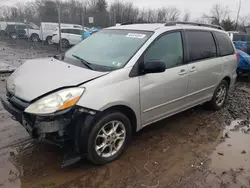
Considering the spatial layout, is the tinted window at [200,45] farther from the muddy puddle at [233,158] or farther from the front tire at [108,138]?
the front tire at [108,138]

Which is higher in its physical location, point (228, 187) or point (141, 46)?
point (141, 46)

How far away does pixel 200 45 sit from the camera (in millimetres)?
4352

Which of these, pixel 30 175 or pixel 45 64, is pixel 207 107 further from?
pixel 30 175

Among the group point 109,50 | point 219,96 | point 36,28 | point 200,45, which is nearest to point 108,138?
point 109,50

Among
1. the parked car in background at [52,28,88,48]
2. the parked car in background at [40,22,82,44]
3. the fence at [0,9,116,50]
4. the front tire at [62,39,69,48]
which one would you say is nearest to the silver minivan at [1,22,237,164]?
the parked car in background at [52,28,88,48]

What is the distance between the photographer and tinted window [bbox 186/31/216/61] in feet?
13.6

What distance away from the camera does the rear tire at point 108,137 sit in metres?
2.87

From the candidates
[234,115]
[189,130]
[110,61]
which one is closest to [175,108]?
[189,130]

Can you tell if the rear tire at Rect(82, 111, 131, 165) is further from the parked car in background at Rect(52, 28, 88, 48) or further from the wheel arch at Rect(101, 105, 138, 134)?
the parked car in background at Rect(52, 28, 88, 48)

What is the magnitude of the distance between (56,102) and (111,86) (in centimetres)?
69

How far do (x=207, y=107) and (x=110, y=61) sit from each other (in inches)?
116

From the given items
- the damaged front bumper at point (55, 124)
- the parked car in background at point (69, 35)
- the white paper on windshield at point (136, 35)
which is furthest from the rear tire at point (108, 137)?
the parked car in background at point (69, 35)

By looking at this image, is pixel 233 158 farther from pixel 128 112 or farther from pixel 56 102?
pixel 56 102

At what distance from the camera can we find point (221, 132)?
4336 mm
